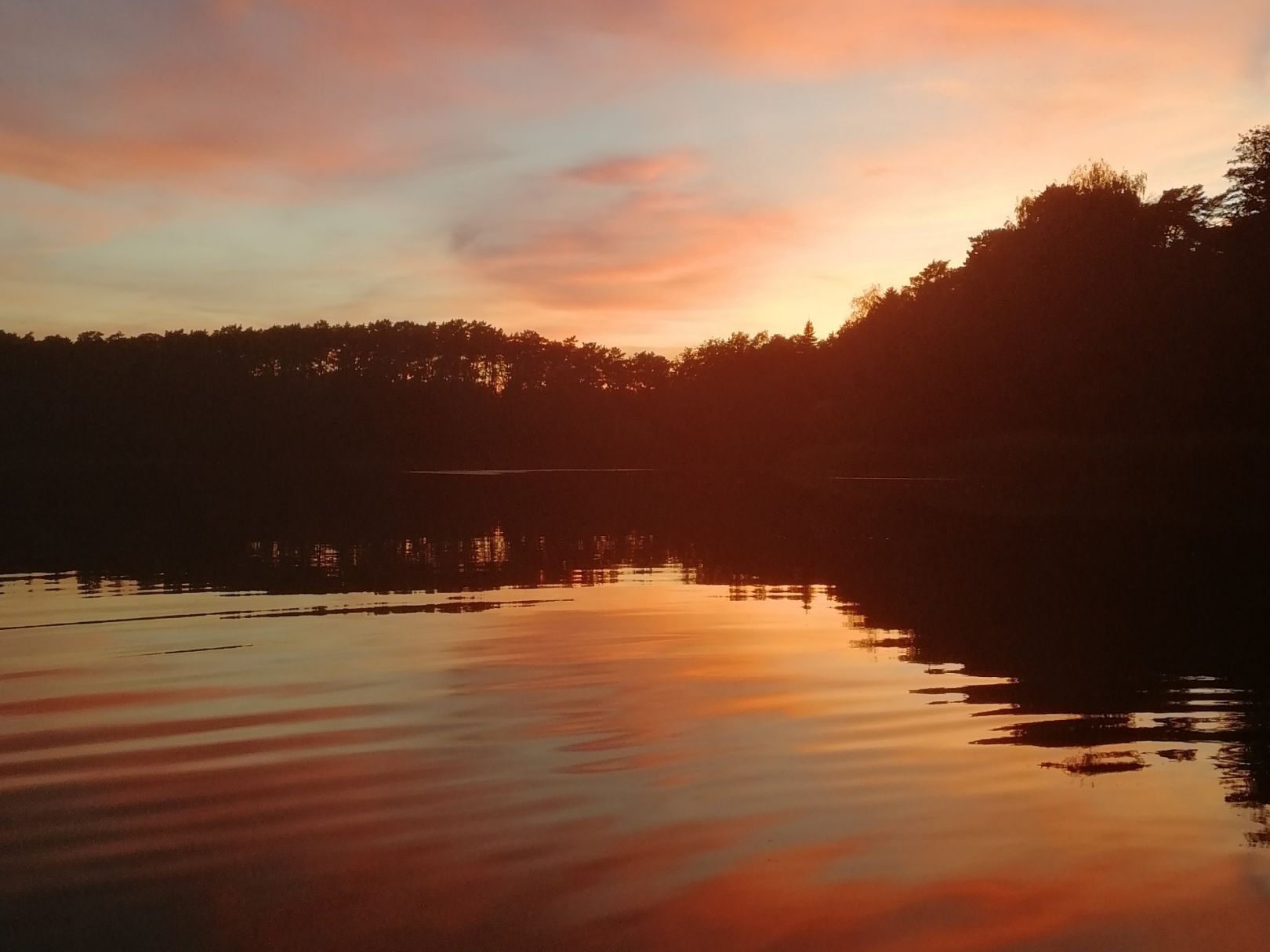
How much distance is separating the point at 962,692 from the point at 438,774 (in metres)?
5.57

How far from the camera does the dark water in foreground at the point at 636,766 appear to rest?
18.5 ft

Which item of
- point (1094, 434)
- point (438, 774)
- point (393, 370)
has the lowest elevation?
point (438, 774)

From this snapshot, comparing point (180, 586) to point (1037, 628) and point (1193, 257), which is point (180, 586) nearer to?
point (1037, 628)

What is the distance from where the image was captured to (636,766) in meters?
8.30

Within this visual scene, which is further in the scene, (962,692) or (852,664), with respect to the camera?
(852,664)

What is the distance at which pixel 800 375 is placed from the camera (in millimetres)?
150000

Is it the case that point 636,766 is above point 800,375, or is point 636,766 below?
below

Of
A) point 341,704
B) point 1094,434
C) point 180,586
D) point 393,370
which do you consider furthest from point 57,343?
point 341,704

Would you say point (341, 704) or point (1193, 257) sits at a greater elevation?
point (1193, 257)

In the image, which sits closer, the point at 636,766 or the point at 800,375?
the point at 636,766

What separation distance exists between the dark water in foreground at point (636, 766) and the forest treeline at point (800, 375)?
118 ft

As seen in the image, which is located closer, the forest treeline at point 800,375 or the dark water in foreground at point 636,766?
the dark water in foreground at point 636,766

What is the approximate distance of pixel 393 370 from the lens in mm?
161000

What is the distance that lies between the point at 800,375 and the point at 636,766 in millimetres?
144366
